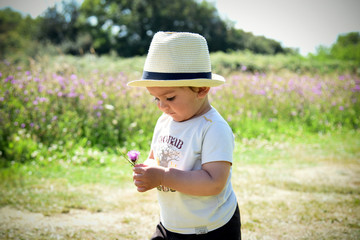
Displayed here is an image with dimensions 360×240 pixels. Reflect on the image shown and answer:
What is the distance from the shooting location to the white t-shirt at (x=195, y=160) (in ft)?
5.27

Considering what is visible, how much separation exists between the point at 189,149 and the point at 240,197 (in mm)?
2193

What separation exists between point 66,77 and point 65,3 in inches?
1229

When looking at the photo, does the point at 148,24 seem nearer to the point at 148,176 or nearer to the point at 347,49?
the point at 347,49

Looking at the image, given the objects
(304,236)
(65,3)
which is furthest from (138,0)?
(304,236)

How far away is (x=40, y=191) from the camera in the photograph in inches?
146

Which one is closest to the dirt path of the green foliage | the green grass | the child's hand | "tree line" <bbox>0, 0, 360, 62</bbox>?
the green grass

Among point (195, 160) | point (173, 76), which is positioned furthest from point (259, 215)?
point (173, 76)

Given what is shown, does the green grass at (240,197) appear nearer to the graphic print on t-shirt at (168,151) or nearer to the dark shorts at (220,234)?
the dark shorts at (220,234)

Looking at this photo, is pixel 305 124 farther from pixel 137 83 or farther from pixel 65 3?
pixel 65 3

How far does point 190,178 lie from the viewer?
1.56m

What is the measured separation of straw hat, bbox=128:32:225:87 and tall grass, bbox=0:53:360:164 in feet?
9.30

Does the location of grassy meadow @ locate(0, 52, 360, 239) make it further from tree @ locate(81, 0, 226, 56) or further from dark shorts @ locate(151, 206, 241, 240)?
tree @ locate(81, 0, 226, 56)

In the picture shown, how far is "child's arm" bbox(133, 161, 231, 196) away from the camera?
1.56 m

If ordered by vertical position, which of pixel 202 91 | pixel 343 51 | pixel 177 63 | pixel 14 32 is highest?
pixel 14 32
